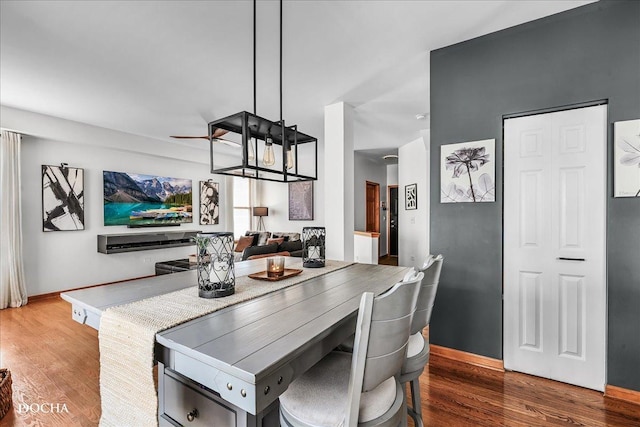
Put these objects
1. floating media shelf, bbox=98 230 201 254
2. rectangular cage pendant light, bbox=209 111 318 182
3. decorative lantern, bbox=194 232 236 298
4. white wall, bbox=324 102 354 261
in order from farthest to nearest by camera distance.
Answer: floating media shelf, bbox=98 230 201 254
white wall, bbox=324 102 354 261
rectangular cage pendant light, bbox=209 111 318 182
decorative lantern, bbox=194 232 236 298

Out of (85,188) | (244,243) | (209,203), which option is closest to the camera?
(85,188)

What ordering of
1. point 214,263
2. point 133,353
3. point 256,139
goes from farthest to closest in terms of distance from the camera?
1. point 256,139
2. point 214,263
3. point 133,353

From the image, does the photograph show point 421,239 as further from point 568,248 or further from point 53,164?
point 53,164

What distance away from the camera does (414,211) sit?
18.9 ft

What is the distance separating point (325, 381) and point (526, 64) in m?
2.65

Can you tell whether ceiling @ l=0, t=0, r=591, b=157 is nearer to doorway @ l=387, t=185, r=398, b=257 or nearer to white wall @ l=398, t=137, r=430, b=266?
white wall @ l=398, t=137, r=430, b=266

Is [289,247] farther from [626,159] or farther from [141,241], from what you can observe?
[626,159]

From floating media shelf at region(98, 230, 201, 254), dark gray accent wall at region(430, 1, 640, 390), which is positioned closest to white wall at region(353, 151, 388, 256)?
floating media shelf at region(98, 230, 201, 254)

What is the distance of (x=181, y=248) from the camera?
6.22 meters

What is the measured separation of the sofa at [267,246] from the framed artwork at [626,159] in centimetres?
349

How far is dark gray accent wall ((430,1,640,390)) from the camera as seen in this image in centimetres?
197

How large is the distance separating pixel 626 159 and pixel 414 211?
383 centimetres

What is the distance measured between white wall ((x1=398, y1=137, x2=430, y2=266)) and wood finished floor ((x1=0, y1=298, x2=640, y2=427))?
10.3 feet

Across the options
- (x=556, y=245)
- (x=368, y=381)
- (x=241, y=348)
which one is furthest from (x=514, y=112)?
(x=241, y=348)
